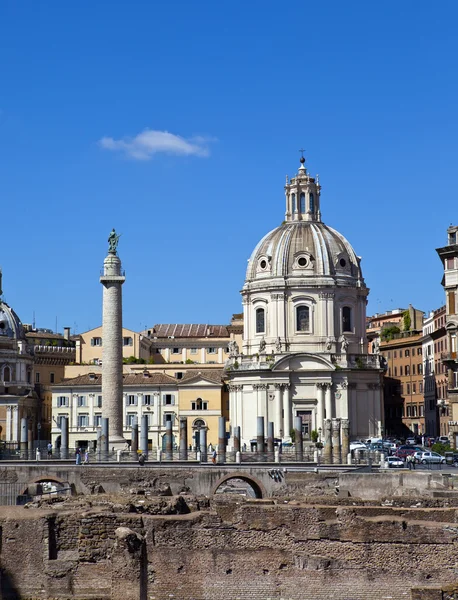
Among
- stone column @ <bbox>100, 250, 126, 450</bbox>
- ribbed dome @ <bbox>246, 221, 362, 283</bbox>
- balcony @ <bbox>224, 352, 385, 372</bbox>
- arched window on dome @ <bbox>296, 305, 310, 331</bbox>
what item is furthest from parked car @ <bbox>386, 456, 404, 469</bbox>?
ribbed dome @ <bbox>246, 221, 362, 283</bbox>

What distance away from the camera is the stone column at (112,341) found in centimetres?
7581

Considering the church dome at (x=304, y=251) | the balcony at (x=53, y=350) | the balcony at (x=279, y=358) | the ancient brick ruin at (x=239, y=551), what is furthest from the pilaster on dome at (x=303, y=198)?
the ancient brick ruin at (x=239, y=551)

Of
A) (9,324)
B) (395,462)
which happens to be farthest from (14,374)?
(395,462)

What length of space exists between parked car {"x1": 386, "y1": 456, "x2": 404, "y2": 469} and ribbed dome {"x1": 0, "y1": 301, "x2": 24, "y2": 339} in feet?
208

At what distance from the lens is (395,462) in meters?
60.5

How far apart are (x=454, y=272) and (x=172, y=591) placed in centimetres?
5540

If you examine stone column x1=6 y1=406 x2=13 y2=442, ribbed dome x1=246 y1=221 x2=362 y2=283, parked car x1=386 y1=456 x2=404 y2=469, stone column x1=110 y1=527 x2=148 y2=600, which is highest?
ribbed dome x1=246 y1=221 x2=362 y2=283

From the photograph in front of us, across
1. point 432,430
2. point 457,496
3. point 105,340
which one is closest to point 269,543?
point 457,496

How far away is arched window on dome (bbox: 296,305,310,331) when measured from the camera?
9719cm

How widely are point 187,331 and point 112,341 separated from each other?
59819mm

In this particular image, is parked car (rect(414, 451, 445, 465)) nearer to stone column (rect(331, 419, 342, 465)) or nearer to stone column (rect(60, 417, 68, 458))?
stone column (rect(331, 419, 342, 465))

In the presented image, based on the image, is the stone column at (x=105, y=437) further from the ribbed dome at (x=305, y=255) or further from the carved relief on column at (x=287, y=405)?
the ribbed dome at (x=305, y=255)

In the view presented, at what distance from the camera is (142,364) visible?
394ft

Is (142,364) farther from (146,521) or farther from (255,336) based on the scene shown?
(146,521)
